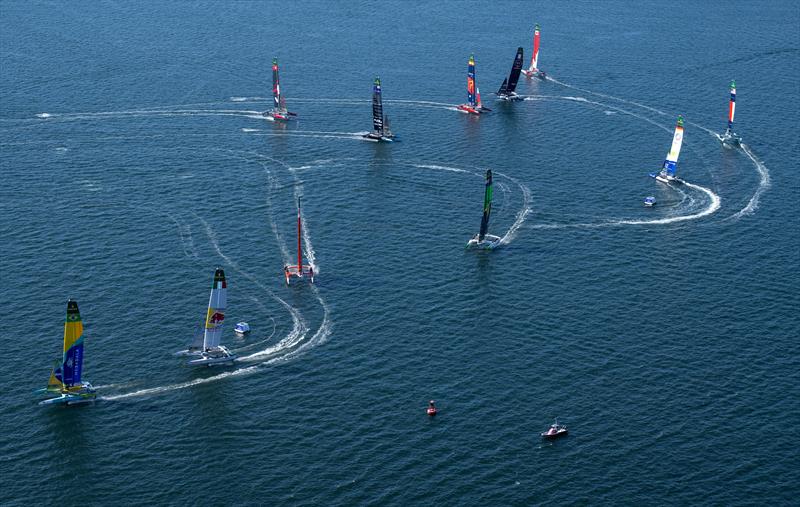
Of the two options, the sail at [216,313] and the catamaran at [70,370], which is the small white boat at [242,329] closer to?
the sail at [216,313]

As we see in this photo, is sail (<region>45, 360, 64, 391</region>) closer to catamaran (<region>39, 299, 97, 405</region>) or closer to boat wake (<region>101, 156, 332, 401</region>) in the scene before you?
catamaran (<region>39, 299, 97, 405</region>)

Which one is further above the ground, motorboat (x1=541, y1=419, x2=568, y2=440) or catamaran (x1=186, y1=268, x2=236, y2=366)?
catamaran (x1=186, y1=268, x2=236, y2=366)

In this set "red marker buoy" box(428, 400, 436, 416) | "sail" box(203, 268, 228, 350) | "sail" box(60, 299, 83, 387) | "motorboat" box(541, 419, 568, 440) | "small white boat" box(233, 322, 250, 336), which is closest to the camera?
"motorboat" box(541, 419, 568, 440)

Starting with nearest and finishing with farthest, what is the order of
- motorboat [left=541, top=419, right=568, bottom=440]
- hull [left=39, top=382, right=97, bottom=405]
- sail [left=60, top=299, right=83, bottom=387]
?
motorboat [left=541, top=419, right=568, bottom=440] < sail [left=60, top=299, right=83, bottom=387] < hull [left=39, top=382, right=97, bottom=405]

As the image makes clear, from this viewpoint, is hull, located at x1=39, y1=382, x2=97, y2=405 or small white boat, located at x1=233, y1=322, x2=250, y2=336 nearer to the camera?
hull, located at x1=39, y1=382, x2=97, y2=405

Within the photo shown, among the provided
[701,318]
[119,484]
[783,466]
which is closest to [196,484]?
[119,484]

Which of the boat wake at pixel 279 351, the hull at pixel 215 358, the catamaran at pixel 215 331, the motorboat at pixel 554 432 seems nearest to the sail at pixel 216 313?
the catamaran at pixel 215 331

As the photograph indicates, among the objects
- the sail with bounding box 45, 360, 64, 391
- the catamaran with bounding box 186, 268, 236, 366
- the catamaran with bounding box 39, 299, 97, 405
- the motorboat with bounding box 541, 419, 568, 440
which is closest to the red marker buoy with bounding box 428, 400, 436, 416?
the motorboat with bounding box 541, 419, 568, 440
